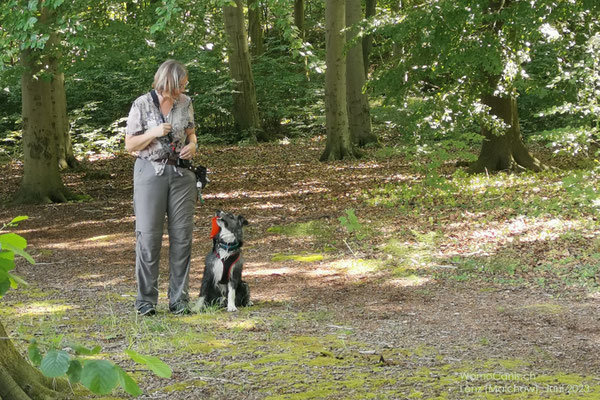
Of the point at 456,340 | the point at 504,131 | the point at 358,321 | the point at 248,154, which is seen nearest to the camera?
the point at 456,340

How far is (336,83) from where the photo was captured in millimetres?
17984

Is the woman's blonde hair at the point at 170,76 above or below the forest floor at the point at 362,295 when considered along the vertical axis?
above

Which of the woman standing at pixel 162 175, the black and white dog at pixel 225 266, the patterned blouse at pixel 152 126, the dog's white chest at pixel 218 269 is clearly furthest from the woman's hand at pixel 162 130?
the dog's white chest at pixel 218 269

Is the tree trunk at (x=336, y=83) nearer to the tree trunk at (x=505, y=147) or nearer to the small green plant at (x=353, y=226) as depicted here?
the tree trunk at (x=505, y=147)

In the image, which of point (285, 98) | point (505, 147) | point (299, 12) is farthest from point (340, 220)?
point (299, 12)

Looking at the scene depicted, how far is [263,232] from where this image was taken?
38.3 ft

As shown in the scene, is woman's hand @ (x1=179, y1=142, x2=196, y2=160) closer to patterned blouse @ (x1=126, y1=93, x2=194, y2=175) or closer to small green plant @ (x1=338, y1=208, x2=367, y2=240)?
patterned blouse @ (x1=126, y1=93, x2=194, y2=175)

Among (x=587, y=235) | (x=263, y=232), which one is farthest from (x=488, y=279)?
(x=263, y=232)

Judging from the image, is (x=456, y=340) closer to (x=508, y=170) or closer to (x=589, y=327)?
(x=589, y=327)

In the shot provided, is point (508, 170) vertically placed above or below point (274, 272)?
above

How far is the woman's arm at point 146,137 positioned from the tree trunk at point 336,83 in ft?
38.5

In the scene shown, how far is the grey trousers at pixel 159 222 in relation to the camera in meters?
6.17

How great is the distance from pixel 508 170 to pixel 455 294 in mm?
8202

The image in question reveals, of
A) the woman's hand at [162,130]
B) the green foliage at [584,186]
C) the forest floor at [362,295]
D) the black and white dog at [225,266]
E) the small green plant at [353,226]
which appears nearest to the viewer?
the forest floor at [362,295]
